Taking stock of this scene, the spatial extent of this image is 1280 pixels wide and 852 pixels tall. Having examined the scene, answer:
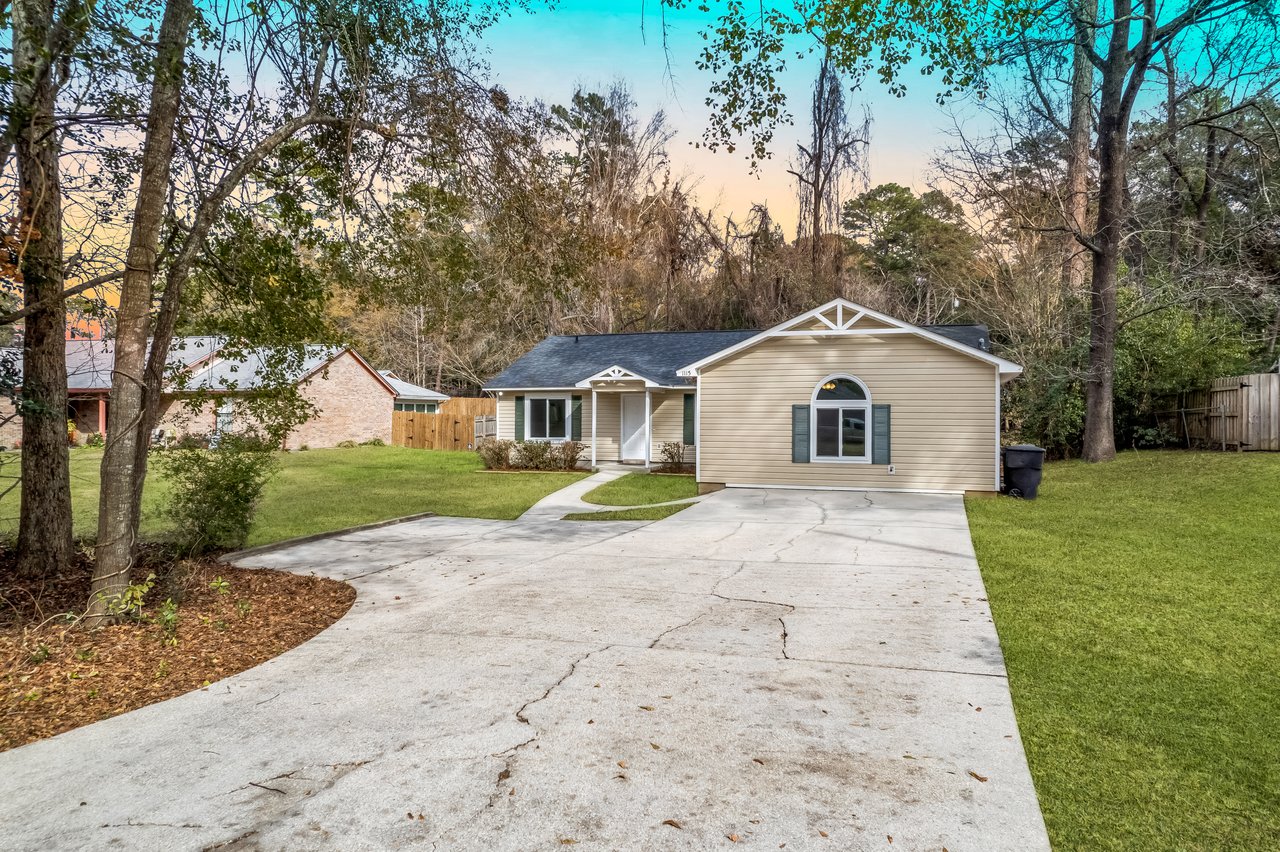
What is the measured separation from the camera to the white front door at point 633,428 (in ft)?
70.7

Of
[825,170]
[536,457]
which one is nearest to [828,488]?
[536,457]

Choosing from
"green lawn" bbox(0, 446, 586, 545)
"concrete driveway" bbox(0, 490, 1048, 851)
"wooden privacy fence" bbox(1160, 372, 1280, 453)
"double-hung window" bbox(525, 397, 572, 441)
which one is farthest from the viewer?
"double-hung window" bbox(525, 397, 572, 441)

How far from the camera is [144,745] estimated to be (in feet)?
11.9

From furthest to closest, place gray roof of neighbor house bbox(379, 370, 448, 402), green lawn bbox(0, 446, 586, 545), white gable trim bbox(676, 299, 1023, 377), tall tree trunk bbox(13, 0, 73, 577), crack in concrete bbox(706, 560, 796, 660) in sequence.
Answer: gray roof of neighbor house bbox(379, 370, 448, 402) → white gable trim bbox(676, 299, 1023, 377) → green lawn bbox(0, 446, 586, 545) → tall tree trunk bbox(13, 0, 73, 577) → crack in concrete bbox(706, 560, 796, 660)

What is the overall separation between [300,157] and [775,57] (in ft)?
14.5

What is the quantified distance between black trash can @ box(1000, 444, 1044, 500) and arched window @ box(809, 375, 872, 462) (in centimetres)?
261

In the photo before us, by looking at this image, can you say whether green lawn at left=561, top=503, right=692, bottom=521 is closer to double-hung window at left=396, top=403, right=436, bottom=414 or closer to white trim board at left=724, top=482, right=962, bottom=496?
white trim board at left=724, top=482, right=962, bottom=496

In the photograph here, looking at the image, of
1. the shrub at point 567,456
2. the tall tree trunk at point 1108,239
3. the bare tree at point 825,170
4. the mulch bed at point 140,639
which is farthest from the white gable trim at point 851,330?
the bare tree at point 825,170

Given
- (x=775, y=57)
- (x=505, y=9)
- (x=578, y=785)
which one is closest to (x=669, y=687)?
(x=578, y=785)

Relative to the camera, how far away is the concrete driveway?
2869 millimetres

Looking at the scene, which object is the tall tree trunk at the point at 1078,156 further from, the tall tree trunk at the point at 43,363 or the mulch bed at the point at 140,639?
the tall tree trunk at the point at 43,363

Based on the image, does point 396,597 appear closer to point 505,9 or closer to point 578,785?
point 578,785

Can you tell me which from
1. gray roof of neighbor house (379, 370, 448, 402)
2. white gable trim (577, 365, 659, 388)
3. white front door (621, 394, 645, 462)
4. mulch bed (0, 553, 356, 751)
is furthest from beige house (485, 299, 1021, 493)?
gray roof of neighbor house (379, 370, 448, 402)

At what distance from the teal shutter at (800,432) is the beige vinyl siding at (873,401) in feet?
0.37
